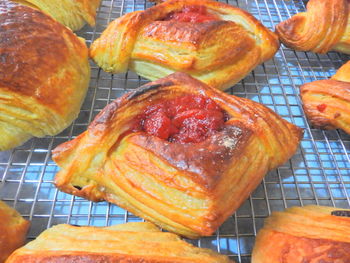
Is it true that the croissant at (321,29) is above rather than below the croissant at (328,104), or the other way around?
above

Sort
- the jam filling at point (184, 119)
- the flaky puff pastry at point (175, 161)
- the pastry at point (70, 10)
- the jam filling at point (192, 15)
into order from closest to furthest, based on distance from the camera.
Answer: the flaky puff pastry at point (175, 161) → the jam filling at point (184, 119) → the jam filling at point (192, 15) → the pastry at point (70, 10)

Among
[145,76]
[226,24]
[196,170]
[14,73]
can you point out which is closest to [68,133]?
[14,73]

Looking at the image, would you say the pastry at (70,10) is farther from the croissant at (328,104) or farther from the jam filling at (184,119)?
the croissant at (328,104)

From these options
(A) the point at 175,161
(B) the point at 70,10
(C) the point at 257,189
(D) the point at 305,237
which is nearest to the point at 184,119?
(A) the point at 175,161

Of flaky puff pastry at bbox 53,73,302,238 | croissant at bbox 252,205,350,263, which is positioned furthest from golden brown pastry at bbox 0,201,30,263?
croissant at bbox 252,205,350,263

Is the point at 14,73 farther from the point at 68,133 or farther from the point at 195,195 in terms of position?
the point at 195,195

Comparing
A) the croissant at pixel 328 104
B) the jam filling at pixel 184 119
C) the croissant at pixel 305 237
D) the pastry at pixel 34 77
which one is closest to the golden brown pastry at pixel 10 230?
the pastry at pixel 34 77
